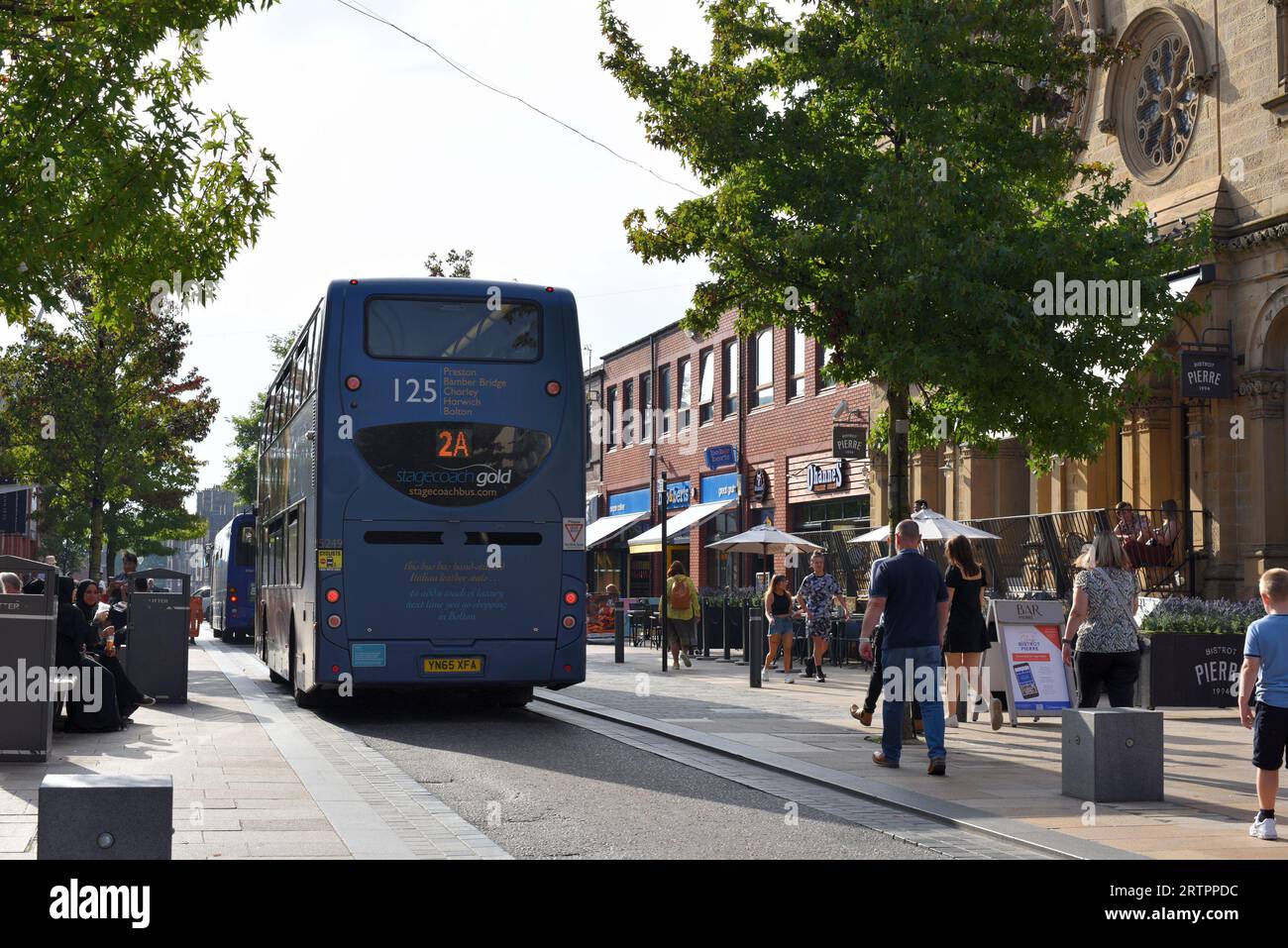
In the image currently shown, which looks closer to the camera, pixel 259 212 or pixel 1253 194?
pixel 259 212

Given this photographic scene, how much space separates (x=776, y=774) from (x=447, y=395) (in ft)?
16.8

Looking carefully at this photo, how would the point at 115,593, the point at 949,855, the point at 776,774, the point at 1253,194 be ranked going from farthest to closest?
1. the point at 115,593
2. the point at 1253,194
3. the point at 776,774
4. the point at 949,855

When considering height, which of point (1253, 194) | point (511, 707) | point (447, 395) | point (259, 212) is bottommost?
point (511, 707)

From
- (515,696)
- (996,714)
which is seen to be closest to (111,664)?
(515,696)

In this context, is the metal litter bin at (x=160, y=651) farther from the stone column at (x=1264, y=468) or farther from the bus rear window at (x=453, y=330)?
the stone column at (x=1264, y=468)

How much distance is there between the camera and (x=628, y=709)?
1688cm

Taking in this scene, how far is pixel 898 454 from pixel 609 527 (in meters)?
32.3

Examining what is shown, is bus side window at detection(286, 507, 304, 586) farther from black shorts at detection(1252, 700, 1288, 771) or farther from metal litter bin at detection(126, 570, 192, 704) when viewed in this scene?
black shorts at detection(1252, 700, 1288, 771)

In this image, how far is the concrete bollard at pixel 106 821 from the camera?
18.1 feet

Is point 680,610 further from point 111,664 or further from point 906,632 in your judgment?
point 906,632

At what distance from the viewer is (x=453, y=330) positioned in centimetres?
1473

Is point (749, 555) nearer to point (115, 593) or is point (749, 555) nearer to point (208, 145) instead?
point (115, 593)
